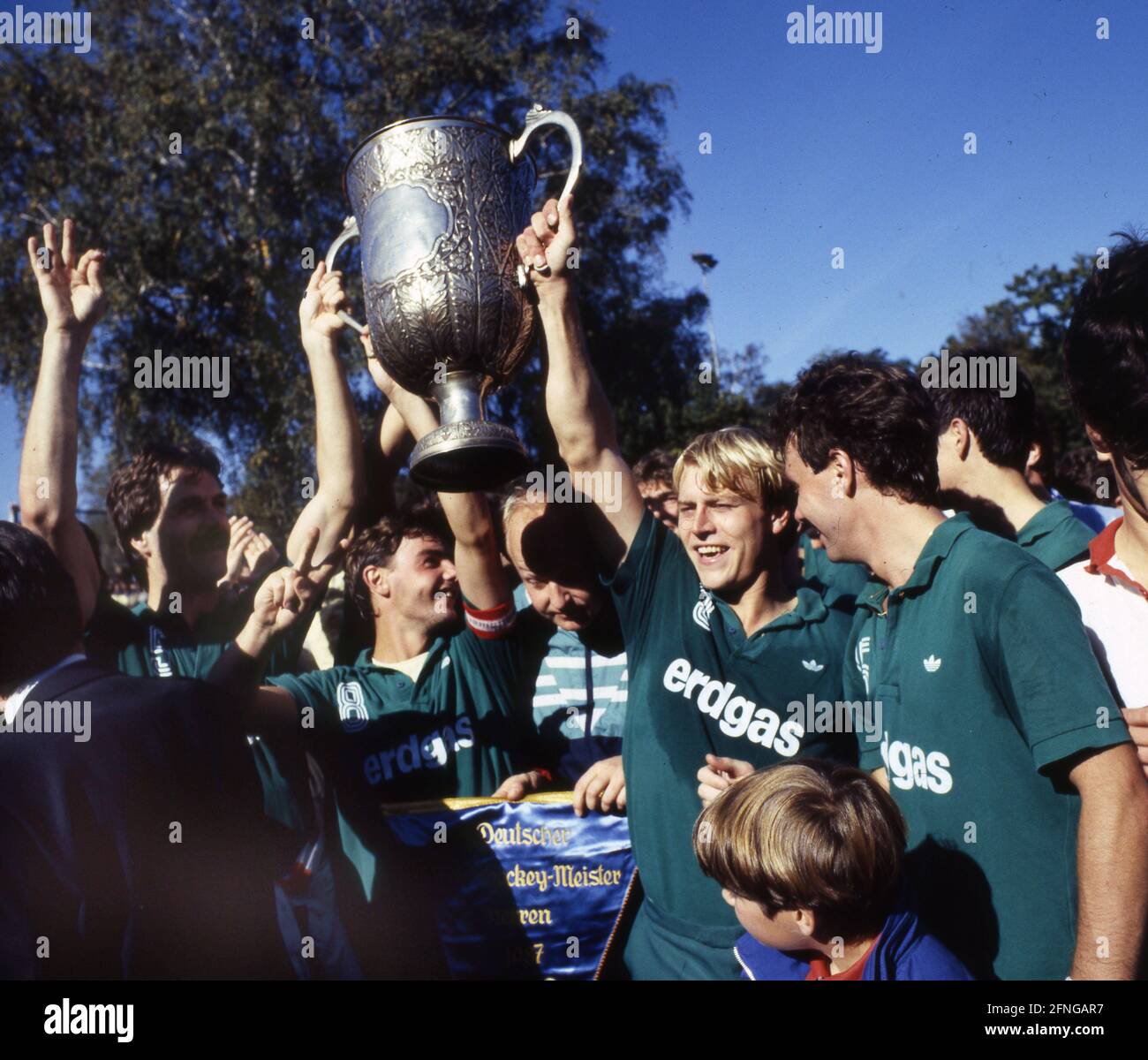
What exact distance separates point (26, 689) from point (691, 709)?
1368 mm

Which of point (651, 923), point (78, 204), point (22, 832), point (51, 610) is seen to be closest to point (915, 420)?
point (651, 923)

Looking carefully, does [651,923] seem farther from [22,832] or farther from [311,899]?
[22,832]

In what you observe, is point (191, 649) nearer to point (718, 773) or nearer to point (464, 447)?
point (464, 447)

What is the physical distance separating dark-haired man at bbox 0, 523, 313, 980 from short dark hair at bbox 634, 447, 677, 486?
7.15ft

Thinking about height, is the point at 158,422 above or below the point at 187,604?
above

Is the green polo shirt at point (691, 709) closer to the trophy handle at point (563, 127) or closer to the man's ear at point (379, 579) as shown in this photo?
the trophy handle at point (563, 127)

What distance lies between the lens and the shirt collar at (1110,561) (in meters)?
1.81

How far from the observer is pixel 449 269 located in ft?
6.55

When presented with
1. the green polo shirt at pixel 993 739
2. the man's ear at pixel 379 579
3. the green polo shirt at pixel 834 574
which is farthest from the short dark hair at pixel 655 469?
the green polo shirt at pixel 993 739

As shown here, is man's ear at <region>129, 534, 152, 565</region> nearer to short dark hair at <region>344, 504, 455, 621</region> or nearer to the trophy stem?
short dark hair at <region>344, 504, 455, 621</region>

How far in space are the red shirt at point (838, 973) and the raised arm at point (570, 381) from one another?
37.9 inches

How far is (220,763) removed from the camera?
2184 mm
